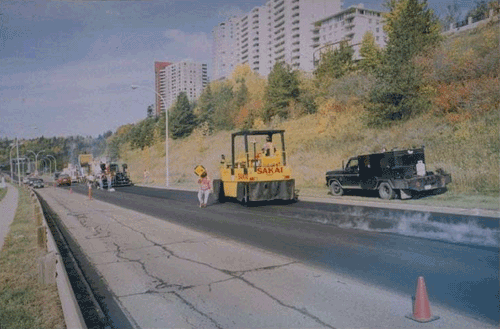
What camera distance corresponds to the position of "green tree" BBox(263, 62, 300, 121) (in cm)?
4762

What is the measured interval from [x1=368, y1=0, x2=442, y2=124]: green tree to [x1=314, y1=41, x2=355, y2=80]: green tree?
13719 millimetres

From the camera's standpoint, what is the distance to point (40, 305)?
566cm

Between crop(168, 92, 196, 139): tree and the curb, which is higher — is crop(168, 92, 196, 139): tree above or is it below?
above

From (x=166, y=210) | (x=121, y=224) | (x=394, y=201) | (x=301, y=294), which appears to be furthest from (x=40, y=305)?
(x=394, y=201)

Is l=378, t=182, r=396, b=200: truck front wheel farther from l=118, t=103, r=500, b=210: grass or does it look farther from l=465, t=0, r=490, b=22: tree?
l=465, t=0, r=490, b=22: tree

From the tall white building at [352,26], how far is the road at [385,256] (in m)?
91.0

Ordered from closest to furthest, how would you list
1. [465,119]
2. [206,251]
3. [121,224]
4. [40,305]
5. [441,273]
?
[40,305]
[441,273]
[206,251]
[121,224]
[465,119]

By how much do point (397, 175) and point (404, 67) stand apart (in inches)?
565

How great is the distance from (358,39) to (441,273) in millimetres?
101763

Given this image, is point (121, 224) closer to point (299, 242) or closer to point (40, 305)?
point (299, 242)

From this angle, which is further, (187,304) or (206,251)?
(206,251)

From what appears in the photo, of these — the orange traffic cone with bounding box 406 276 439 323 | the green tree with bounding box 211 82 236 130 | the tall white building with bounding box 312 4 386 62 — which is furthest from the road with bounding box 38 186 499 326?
the tall white building with bounding box 312 4 386 62

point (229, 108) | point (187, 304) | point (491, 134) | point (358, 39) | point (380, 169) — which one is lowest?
point (187, 304)

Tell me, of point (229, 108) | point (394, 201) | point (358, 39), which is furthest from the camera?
point (358, 39)
